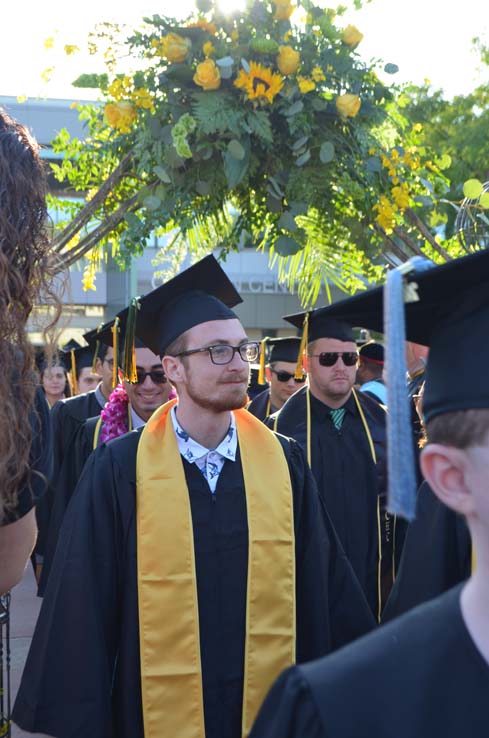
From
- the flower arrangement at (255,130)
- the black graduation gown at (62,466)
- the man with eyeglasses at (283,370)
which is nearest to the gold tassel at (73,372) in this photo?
the man with eyeglasses at (283,370)

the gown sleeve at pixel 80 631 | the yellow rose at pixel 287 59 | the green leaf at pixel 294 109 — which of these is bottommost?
the gown sleeve at pixel 80 631

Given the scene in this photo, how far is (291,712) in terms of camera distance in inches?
56.6

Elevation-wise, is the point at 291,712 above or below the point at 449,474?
below

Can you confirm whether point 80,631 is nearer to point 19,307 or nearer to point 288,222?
point 19,307

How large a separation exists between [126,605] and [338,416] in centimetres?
272

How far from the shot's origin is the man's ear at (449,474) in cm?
151

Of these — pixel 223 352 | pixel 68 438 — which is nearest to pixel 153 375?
pixel 68 438

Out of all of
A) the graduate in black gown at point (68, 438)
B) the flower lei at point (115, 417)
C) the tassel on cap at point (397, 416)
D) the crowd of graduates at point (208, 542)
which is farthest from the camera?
the graduate in black gown at point (68, 438)

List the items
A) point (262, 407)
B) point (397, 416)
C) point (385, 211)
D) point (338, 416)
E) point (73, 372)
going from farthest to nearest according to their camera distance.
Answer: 1. point (73, 372)
2. point (262, 407)
3. point (338, 416)
4. point (385, 211)
5. point (397, 416)

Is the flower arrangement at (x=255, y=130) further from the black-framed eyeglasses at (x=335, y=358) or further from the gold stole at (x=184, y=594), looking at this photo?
the gold stole at (x=184, y=594)

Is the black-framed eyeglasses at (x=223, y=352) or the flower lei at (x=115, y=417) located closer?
the black-framed eyeglasses at (x=223, y=352)

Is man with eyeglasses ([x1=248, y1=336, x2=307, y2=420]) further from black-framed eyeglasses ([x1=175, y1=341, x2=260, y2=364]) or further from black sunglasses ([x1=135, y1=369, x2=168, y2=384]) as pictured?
black-framed eyeglasses ([x1=175, y1=341, x2=260, y2=364])

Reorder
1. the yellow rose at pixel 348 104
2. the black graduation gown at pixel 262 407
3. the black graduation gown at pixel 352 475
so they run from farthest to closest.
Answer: the black graduation gown at pixel 262 407 < the black graduation gown at pixel 352 475 < the yellow rose at pixel 348 104

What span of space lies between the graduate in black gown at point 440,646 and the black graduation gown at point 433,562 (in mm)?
1400
